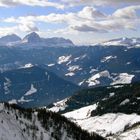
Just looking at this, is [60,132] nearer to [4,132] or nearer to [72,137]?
[72,137]

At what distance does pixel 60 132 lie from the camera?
625ft

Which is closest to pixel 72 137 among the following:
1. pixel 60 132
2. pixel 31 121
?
pixel 60 132

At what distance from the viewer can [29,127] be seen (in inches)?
7136

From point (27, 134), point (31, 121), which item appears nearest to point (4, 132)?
point (27, 134)

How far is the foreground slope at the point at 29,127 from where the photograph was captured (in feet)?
554

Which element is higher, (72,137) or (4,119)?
(4,119)

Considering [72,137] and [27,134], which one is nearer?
[27,134]

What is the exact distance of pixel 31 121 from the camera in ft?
623

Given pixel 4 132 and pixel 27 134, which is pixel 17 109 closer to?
pixel 27 134

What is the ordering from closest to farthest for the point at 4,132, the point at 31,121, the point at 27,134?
the point at 4,132, the point at 27,134, the point at 31,121

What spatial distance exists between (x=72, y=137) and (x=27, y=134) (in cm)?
2730

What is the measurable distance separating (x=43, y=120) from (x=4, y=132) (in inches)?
1494

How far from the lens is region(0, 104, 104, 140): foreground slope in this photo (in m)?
→ 169

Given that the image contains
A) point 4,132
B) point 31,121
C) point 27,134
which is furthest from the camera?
point 31,121
